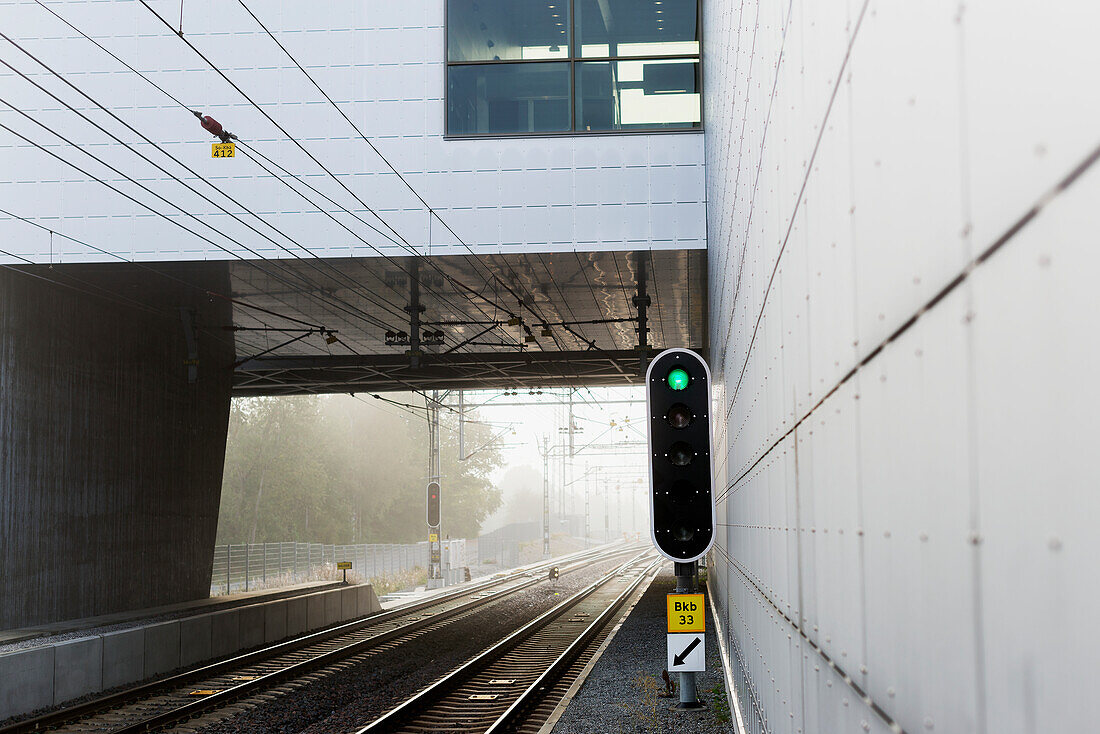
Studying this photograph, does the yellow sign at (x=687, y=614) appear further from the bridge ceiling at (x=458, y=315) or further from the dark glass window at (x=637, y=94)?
the dark glass window at (x=637, y=94)

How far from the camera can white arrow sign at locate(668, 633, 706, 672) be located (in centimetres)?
927

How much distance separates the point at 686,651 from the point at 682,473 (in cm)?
186

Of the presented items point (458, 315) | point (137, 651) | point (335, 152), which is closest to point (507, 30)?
point (335, 152)

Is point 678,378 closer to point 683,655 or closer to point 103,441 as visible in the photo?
point 683,655

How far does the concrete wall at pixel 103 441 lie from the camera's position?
16.0 metres

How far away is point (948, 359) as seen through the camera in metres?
1.48

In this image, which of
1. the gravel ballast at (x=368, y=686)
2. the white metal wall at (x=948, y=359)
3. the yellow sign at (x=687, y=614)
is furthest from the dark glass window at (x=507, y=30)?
the white metal wall at (x=948, y=359)

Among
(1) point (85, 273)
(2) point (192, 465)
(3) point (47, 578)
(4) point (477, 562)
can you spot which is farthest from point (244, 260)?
(4) point (477, 562)

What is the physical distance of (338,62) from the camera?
51.5 ft

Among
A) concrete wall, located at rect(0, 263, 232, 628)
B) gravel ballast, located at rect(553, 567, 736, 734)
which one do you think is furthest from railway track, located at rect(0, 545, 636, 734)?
gravel ballast, located at rect(553, 567, 736, 734)

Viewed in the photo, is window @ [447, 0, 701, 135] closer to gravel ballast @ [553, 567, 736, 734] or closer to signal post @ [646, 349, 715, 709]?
signal post @ [646, 349, 715, 709]

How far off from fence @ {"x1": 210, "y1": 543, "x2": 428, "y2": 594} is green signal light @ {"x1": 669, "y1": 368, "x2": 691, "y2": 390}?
22839mm

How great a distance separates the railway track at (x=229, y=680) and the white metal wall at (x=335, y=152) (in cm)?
641

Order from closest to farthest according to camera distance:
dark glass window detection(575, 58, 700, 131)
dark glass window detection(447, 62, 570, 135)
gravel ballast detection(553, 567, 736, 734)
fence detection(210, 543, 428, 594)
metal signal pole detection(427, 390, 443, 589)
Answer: gravel ballast detection(553, 567, 736, 734)
dark glass window detection(575, 58, 700, 131)
dark glass window detection(447, 62, 570, 135)
fence detection(210, 543, 428, 594)
metal signal pole detection(427, 390, 443, 589)
